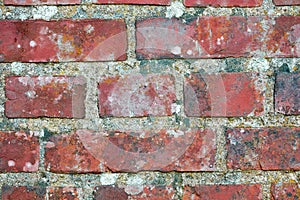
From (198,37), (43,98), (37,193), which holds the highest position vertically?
(198,37)

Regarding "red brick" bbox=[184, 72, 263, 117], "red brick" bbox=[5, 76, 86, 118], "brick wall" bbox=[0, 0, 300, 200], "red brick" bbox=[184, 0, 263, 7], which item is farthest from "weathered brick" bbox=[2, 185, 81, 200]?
"red brick" bbox=[184, 0, 263, 7]

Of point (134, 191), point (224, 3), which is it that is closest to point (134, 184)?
point (134, 191)

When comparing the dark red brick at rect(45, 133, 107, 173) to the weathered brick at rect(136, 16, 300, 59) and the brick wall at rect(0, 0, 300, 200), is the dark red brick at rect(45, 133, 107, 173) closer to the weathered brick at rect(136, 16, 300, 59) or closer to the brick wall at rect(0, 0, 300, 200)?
the brick wall at rect(0, 0, 300, 200)

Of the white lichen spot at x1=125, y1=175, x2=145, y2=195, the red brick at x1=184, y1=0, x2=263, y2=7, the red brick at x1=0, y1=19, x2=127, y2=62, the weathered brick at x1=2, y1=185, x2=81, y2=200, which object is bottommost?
the weathered brick at x1=2, y1=185, x2=81, y2=200

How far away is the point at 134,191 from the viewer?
0.72 m

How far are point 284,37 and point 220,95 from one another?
0.14m

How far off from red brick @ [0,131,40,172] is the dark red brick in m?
0.02

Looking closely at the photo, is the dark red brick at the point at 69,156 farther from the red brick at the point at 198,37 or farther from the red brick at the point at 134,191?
the red brick at the point at 198,37

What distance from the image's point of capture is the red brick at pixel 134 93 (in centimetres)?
71

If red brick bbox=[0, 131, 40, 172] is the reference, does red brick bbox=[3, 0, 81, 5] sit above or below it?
above

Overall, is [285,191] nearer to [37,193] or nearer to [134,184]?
[134,184]

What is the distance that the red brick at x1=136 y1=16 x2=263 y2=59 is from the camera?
→ 27.7 inches

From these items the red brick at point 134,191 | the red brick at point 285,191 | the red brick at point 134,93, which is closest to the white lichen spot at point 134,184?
the red brick at point 134,191

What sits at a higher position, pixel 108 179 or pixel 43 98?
pixel 43 98
